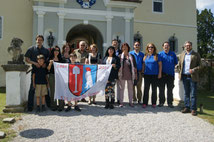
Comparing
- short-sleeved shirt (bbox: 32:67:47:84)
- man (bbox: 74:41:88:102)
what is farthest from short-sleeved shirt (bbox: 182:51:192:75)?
short-sleeved shirt (bbox: 32:67:47:84)

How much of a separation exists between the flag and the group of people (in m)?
0.17

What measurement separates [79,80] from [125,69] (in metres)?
1.52

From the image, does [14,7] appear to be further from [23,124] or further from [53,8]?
[23,124]

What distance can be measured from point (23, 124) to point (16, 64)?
76.2 inches

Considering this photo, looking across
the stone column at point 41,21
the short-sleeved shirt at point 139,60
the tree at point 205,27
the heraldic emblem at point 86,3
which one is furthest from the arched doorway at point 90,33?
the tree at point 205,27

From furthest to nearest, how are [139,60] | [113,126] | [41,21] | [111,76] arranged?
1. [41,21]
2. [139,60]
3. [111,76]
4. [113,126]

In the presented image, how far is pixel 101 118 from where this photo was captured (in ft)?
16.7

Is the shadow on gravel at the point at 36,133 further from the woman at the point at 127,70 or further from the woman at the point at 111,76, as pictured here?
the woman at the point at 127,70

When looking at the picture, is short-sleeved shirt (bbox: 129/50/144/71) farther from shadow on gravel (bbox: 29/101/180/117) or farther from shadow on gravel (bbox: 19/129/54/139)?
shadow on gravel (bbox: 19/129/54/139)

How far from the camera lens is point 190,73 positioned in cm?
582

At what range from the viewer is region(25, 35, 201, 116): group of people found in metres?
5.66

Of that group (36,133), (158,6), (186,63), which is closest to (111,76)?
(186,63)

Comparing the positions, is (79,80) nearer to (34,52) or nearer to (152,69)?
(34,52)

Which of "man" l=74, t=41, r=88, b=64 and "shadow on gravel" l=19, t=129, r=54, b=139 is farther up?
"man" l=74, t=41, r=88, b=64
